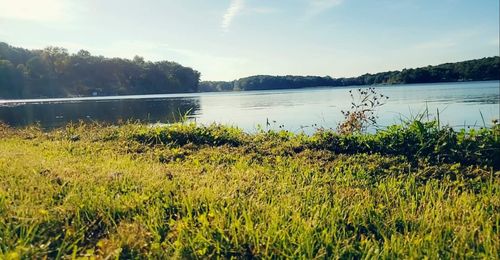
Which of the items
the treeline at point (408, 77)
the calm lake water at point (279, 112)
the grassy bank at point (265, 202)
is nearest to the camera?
the grassy bank at point (265, 202)

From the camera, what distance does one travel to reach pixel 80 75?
332ft

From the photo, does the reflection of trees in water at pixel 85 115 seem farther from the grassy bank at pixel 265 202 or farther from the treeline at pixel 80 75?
the treeline at pixel 80 75

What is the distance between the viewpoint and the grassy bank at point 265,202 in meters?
2.72

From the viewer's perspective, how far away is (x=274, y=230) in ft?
9.27

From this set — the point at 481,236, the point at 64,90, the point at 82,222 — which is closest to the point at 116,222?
the point at 82,222

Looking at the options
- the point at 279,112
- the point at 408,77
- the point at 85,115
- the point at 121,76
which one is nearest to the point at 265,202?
the point at 279,112

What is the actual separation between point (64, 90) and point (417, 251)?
106 metres

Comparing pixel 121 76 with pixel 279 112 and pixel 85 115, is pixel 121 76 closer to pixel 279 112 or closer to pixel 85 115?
pixel 85 115

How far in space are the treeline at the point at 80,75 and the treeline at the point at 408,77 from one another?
25.7 metres

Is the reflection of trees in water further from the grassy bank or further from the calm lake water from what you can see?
the grassy bank

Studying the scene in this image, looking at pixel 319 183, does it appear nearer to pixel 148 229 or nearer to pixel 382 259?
pixel 382 259

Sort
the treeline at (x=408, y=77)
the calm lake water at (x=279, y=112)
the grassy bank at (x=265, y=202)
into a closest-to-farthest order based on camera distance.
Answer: the grassy bank at (x=265, y=202) < the calm lake water at (x=279, y=112) < the treeline at (x=408, y=77)

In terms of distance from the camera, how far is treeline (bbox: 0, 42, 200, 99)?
283 feet

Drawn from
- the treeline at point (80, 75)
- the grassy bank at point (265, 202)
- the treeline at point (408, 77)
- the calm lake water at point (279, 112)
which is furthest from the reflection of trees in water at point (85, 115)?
the treeline at point (408, 77)
